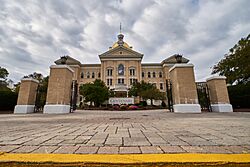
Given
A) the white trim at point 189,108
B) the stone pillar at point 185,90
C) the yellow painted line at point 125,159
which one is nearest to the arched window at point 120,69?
the stone pillar at point 185,90

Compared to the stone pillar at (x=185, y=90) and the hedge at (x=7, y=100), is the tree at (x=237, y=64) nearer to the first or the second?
the stone pillar at (x=185, y=90)

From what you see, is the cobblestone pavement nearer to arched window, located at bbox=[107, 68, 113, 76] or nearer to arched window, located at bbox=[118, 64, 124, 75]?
arched window, located at bbox=[118, 64, 124, 75]

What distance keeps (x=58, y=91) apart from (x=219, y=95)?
439 inches

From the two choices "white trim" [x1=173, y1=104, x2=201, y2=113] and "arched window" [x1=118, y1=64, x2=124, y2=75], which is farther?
"arched window" [x1=118, y1=64, x2=124, y2=75]

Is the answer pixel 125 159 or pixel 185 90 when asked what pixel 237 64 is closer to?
pixel 185 90

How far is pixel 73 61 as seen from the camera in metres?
37.4

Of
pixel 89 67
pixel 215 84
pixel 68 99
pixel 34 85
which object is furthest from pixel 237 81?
pixel 89 67

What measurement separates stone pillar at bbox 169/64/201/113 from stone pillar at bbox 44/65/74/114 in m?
7.72

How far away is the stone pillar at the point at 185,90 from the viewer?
361 inches

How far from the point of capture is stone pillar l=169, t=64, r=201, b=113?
9.16 m

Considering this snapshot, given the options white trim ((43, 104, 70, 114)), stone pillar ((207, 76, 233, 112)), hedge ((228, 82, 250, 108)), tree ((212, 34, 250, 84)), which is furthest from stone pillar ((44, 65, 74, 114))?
tree ((212, 34, 250, 84))

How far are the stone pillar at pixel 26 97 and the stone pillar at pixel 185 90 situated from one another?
1081 centimetres

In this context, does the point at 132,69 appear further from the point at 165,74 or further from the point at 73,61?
the point at 73,61

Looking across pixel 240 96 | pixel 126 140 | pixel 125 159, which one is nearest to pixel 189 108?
pixel 240 96
